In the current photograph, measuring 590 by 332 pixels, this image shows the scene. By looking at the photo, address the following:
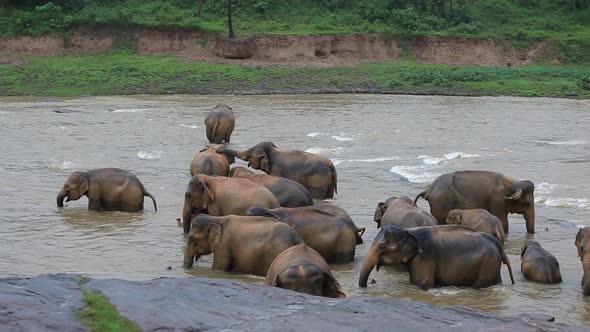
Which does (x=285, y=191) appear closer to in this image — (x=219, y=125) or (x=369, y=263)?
(x=369, y=263)

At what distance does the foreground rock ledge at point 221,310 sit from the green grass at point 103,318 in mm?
57

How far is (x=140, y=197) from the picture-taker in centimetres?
1547

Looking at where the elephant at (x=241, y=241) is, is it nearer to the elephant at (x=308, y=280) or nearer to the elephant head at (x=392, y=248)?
the elephant head at (x=392, y=248)

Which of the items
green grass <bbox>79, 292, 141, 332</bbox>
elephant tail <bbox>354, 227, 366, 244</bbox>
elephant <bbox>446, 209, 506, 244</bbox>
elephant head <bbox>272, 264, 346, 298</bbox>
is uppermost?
green grass <bbox>79, 292, 141, 332</bbox>

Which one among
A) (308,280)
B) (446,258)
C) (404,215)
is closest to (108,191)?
(404,215)

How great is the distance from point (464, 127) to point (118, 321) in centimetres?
2359

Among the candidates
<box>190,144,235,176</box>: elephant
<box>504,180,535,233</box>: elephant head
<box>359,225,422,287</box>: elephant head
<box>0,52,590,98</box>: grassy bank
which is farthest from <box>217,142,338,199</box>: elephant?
<box>0,52,590,98</box>: grassy bank

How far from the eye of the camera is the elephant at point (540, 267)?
11.2 metres

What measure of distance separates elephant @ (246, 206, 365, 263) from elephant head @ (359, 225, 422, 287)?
1.27m

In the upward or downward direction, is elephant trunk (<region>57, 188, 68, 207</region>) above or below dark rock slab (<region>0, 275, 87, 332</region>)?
below

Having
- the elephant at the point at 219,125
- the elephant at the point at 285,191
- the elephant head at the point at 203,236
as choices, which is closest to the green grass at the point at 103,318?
the elephant head at the point at 203,236

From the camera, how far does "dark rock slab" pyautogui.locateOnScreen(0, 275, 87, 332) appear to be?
6285 millimetres

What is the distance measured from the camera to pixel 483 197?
553 inches

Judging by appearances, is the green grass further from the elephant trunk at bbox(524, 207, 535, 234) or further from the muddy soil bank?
the muddy soil bank
